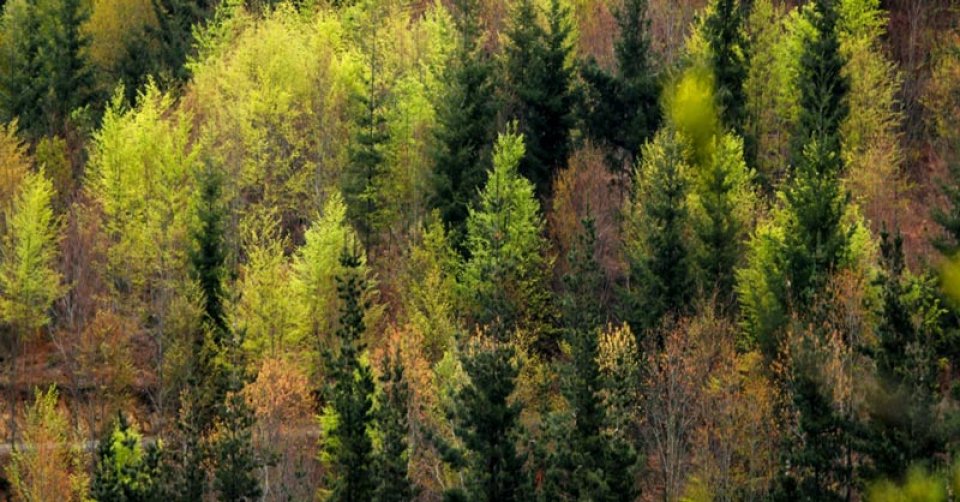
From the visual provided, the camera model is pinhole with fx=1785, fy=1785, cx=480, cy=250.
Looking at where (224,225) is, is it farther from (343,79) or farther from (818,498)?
(818,498)

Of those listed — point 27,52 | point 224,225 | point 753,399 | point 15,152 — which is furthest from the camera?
point 27,52

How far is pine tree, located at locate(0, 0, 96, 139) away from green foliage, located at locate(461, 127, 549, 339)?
2496cm

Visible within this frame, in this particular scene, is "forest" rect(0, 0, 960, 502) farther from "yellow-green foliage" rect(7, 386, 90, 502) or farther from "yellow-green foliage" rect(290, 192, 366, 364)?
"yellow-green foliage" rect(7, 386, 90, 502)

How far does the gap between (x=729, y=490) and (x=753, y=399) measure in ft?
9.51

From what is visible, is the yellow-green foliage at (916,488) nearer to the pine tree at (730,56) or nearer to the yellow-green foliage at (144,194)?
the pine tree at (730,56)

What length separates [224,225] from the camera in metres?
65.6

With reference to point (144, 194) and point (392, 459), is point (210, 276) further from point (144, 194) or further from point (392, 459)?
point (392, 459)

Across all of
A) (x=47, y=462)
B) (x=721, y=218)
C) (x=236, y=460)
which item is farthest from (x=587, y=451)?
(x=47, y=462)

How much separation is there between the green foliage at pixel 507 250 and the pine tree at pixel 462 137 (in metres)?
1.97

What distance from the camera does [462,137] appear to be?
214 ft

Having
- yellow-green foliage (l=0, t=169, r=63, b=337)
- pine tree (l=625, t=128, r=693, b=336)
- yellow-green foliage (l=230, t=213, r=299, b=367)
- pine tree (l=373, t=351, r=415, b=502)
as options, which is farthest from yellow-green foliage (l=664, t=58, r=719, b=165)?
yellow-green foliage (l=0, t=169, r=63, b=337)

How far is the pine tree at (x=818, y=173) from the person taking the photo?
53.6m

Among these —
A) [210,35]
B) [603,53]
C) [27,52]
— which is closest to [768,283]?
[603,53]

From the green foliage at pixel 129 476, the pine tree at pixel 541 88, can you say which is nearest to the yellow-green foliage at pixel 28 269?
the green foliage at pixel 129 476
